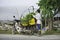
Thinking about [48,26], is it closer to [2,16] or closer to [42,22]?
[42,22]

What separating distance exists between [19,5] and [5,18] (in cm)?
24

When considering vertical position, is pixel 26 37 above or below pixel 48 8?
below

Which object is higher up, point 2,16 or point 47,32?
point 2,16

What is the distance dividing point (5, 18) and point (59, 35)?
0.71 meters

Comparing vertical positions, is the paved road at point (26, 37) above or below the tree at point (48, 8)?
below

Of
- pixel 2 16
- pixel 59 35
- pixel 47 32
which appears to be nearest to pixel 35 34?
pixel 47 32

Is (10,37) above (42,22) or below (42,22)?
below

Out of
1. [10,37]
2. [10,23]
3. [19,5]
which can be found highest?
[19,5]

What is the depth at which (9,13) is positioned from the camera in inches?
96.0

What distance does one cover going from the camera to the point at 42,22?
2434mm

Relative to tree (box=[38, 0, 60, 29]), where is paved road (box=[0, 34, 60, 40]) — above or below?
below

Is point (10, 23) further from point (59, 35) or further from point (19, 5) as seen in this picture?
point (59, 35)

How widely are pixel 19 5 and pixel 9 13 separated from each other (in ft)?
0.53

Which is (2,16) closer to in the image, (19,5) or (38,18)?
(19,5)
